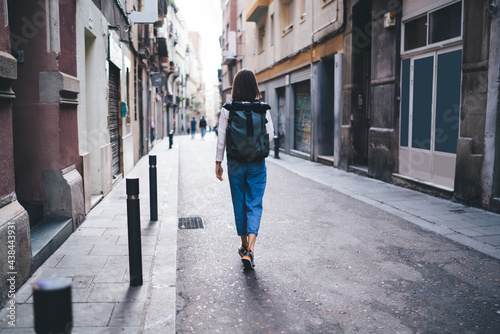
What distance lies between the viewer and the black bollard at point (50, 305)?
147 cm

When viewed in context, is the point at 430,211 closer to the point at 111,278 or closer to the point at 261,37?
the point at 111,278

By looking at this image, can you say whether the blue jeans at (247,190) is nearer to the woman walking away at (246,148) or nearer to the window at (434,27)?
the woman walking away at (246,148)

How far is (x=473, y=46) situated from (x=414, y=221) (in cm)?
313

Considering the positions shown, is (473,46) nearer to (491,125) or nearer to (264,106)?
(491,125)

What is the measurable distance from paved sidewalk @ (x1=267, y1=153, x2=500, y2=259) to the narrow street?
9.9 inches

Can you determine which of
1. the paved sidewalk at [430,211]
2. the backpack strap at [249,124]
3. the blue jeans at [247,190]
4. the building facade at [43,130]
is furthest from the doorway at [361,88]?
the backpack strap at [249,124]

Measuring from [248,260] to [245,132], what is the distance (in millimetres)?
1242

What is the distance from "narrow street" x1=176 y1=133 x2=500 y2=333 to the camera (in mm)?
3406

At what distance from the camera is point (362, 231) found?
615 centimetres

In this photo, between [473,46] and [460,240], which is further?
[473,46]

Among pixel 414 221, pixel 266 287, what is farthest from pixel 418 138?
pixel 266 287

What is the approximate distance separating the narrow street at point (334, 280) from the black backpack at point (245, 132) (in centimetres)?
114

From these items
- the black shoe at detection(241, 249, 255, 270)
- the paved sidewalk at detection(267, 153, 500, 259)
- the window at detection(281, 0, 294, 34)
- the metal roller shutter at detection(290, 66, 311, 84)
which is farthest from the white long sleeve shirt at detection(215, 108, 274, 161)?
the window at detection(281, 0, 294, 34)

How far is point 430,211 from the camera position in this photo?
7.32 m
